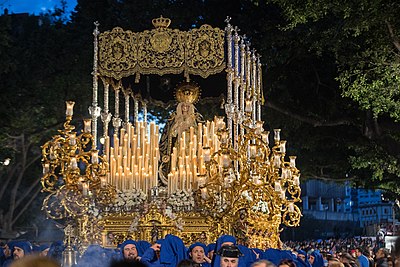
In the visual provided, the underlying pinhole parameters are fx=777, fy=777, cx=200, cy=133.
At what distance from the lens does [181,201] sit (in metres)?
17.8

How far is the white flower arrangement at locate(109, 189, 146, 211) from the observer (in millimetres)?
18234

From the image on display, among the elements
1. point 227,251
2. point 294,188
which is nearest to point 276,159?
point 294,188

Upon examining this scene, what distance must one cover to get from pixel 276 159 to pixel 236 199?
1342 millimetres

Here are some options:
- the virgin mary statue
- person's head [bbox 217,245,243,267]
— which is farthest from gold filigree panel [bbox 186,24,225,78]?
person's head [bbox 217,245,243,267]

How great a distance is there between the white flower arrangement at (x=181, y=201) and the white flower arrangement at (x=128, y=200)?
701 mm

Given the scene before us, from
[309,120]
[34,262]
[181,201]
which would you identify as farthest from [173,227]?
[34,262]

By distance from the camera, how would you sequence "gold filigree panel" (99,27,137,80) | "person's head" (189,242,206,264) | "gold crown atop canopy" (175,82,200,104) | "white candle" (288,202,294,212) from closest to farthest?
"person's head" (189,242,206,264), "white candle" (288,202,294,212), "gold filigree panel" (99,27,137,80), "gold crown atop canopy" (175,82,200,104)

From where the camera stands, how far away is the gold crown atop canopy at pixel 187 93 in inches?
798

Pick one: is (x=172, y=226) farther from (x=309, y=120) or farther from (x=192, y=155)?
(x=309, y=120)

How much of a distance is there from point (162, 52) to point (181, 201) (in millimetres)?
3710

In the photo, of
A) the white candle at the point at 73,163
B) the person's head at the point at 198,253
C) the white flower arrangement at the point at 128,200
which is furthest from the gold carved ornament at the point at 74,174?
the person's head at the point at 198,253

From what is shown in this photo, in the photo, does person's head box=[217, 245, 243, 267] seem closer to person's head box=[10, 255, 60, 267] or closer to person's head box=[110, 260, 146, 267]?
person's head box=[110, 260, 146, 267]

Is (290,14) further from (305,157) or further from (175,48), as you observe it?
(305,157)

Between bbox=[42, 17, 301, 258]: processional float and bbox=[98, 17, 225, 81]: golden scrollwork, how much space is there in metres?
0.02
